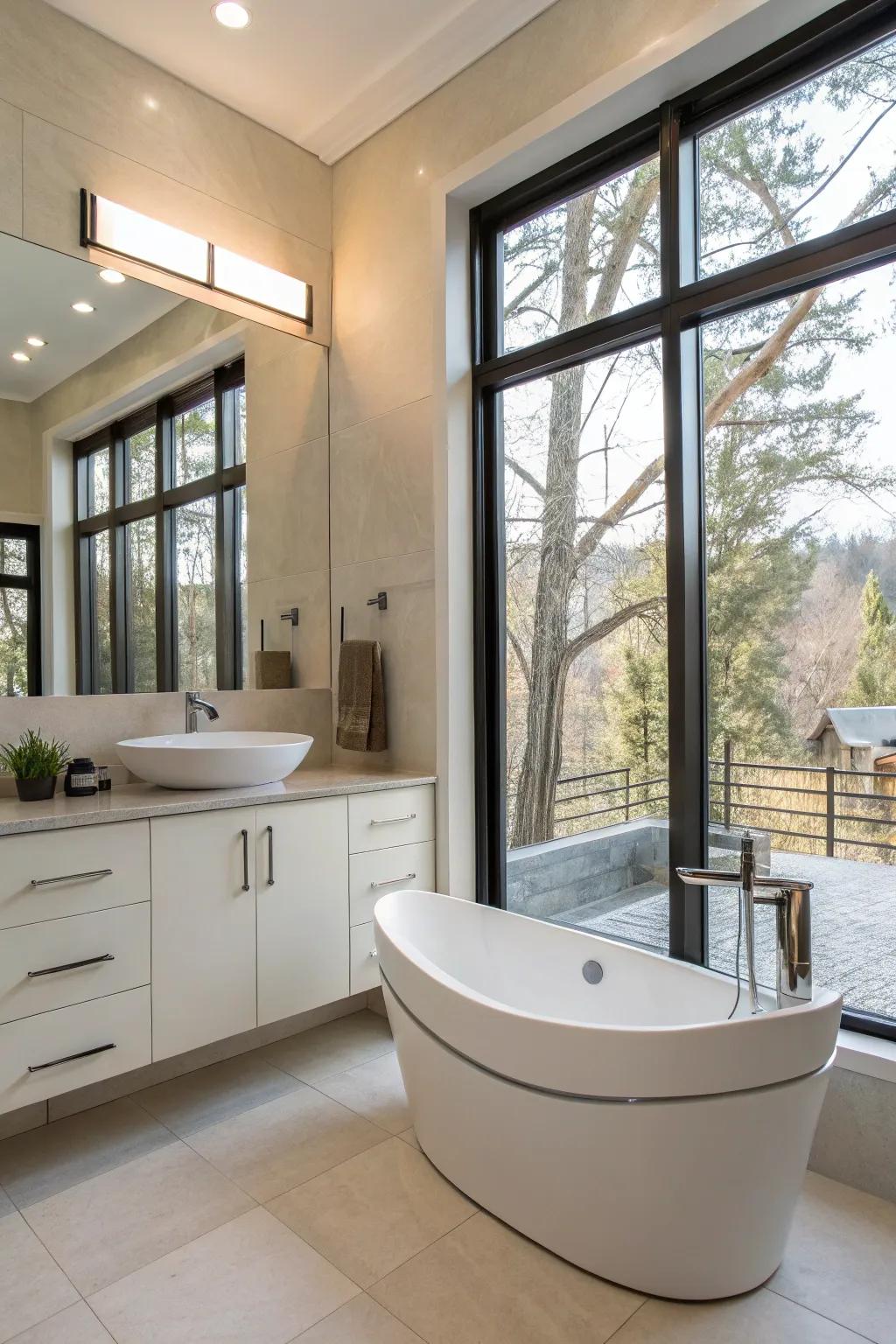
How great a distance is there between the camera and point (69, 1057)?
6.21 ft

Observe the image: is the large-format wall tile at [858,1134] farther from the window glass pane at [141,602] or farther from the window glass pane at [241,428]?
the window glass pane at [241,428]

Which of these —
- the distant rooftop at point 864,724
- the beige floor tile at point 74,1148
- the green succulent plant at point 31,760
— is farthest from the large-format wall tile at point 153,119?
the beige floor tile at point 74,1148

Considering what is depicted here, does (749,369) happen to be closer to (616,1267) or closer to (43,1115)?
(616,1267)

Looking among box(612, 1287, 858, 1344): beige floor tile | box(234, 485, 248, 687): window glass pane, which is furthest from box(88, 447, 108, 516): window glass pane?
box(612, 1287, 858, 1344): beige floor tile

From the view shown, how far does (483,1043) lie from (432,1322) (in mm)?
472

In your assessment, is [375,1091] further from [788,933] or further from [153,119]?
[153,119]

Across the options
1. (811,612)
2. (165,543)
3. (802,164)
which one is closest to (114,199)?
(165,543)

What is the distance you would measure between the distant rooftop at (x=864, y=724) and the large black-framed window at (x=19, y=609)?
6.98ft

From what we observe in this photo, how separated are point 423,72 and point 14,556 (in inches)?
79.9

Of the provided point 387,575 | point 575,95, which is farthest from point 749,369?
point 387,575

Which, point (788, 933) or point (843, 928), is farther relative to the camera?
point (843, 928)

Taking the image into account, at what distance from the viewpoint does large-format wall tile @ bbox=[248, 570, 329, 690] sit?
2.96 metres

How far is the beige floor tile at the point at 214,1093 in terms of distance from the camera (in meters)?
2.22

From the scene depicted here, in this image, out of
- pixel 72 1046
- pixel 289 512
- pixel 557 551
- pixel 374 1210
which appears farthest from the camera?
pixel 289 512
